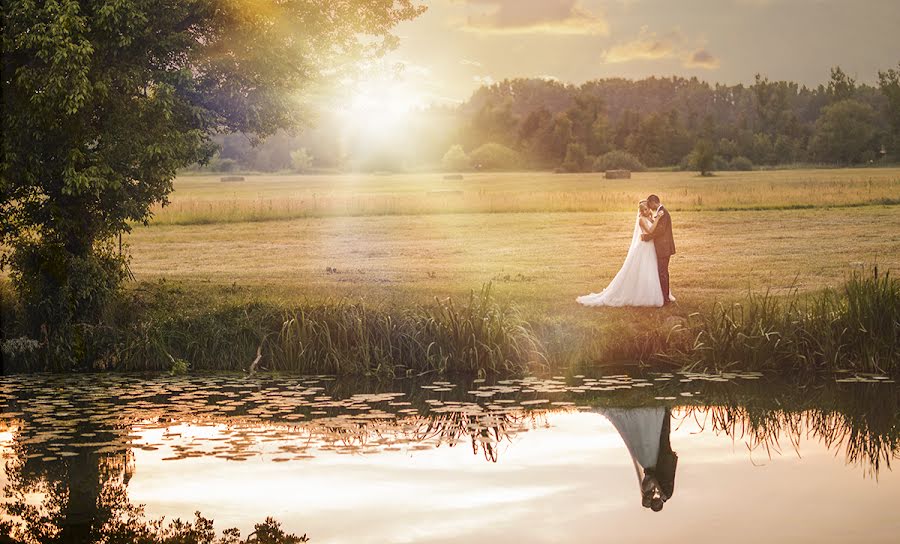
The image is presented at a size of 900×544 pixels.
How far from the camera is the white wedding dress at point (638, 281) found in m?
24.2

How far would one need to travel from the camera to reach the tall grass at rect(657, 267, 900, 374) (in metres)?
20.8

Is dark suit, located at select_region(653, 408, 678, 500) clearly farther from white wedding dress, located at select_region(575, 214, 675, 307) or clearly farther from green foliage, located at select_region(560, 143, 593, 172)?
green foliage, located at select_region(560, 143, 593, 172)

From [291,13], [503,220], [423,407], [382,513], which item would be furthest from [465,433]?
[503,220]

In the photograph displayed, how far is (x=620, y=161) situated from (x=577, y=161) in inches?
225

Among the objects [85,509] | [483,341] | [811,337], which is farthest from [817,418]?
[85,509]

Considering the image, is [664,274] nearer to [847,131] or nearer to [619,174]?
[847,131]

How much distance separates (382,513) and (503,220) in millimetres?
38944

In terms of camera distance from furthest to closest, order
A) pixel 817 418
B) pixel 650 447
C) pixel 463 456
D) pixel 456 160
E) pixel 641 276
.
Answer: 1. pixel 456 160
2. pixel 641 276
3. pixel 817 418
4. pixel 650 447
5. pixel 463 456

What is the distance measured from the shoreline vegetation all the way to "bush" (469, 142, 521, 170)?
81458 mm

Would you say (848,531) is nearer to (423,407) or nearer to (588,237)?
(423,407)

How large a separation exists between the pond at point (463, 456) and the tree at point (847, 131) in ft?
191

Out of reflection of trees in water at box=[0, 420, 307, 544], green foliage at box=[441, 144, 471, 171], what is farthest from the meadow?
green foliage at box=[441, 144, 471, 171]

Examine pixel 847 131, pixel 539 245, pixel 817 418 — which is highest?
pixel 847 131

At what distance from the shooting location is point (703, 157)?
80.2 m
